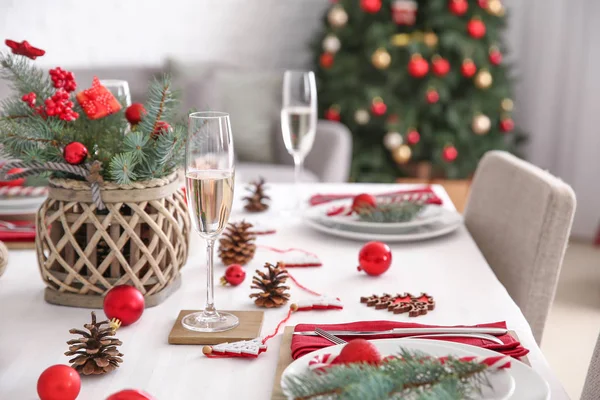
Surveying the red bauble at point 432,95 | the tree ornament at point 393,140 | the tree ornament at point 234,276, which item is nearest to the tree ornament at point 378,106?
the tree ornament at point 393,140

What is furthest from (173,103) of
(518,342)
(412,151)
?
(412,151)

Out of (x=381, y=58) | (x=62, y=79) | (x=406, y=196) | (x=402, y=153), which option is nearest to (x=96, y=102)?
Result: (x=62, y=79)

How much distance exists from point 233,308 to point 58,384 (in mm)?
340

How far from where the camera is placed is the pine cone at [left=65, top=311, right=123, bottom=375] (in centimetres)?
84

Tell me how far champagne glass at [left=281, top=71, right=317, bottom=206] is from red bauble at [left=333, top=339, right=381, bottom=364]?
831 mm

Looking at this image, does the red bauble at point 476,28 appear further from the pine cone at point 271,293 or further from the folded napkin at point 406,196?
the pine cone at point 271,293

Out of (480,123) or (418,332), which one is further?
(480,123)

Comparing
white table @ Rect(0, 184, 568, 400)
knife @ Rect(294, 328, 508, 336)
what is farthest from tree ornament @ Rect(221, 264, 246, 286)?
knife @ Rect(294, 328, 508, 336)

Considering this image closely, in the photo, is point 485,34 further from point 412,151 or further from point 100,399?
point 100,399

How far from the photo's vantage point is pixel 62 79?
1.06 meters

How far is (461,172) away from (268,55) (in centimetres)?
137

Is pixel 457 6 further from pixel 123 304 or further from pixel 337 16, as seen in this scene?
pixel 123 304

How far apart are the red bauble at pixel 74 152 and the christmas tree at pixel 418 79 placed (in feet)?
9.94

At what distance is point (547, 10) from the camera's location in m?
4.28
